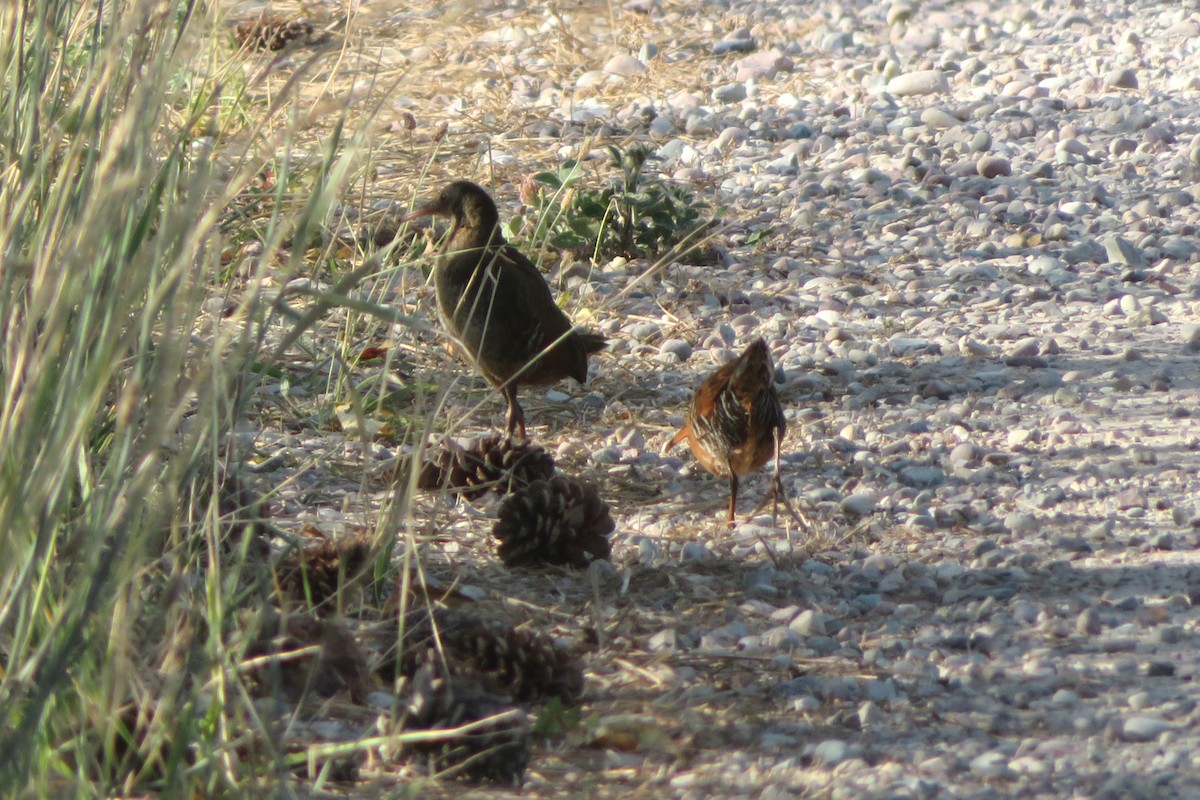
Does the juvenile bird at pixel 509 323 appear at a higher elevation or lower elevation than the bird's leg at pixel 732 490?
higher

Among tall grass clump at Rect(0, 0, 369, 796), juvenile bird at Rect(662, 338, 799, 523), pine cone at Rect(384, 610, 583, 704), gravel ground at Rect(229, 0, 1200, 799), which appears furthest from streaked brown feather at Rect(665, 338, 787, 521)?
tall grass clump at Rect(0, 0, 369, 796)

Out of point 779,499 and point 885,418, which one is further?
point 885,418

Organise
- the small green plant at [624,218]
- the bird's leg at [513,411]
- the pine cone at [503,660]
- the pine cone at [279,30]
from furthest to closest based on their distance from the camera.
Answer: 1. the pine cone at [279,30]
2. the small green plant at [624,218]
3. the bird's leg at [513,411]
4. the pine cone at [503,660]

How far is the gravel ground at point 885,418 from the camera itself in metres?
2.95

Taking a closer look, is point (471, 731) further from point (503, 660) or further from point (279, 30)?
point (279, 30)

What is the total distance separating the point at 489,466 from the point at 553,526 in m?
0.45

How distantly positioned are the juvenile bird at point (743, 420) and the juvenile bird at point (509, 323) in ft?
2.20

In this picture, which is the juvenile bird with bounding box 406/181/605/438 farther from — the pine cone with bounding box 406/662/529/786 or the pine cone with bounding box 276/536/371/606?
the pine cone with bounding box 406/662/529/786

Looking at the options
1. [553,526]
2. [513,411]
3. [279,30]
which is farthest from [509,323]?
[279,30]

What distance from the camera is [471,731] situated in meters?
2.72

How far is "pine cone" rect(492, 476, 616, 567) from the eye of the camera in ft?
12.0

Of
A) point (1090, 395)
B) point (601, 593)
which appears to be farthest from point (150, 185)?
point (1090, 395)

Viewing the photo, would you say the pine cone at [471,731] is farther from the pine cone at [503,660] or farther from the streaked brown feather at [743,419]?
the streaked brown feather at [743,419]

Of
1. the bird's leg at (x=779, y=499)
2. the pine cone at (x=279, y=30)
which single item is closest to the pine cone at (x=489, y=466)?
the bird's leg at (x=779, y=499)
